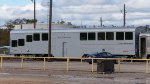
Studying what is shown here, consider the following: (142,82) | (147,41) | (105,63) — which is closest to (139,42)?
(147,41)

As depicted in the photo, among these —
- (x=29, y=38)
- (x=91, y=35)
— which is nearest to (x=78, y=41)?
(x=91, y=35)

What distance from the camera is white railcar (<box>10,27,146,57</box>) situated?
1998 inches

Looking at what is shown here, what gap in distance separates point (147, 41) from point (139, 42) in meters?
1.01

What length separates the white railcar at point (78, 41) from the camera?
5075cm

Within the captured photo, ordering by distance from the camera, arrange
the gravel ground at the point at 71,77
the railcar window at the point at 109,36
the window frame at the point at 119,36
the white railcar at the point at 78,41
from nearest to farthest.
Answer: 1. the gravel ground at the point at 71,77
2. the white railcar at the point at 78,41
3. the window frame at the point at 119,36
4. the railcar window at the point at 109,36

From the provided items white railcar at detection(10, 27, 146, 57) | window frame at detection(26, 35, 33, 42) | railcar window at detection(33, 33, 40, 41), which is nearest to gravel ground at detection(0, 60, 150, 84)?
white railcar at detection(10, 27, 146, 57)

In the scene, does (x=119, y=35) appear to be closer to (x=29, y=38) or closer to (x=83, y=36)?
(x=83, y=36)

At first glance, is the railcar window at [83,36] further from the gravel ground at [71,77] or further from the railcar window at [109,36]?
the gravel ground at [71,77]

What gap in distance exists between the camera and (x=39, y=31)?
55.6m

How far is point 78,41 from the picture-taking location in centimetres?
5334

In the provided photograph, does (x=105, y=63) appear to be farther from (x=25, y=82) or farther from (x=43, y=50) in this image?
(x=43, y=50)

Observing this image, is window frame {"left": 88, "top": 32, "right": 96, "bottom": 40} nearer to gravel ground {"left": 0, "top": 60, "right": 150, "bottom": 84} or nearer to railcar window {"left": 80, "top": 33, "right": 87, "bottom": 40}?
railcar window {"left": 80, "top": 33, "right": 87, "bottom": 40}

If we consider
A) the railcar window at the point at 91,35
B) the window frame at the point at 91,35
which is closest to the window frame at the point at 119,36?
the window frame at the point at 91,35

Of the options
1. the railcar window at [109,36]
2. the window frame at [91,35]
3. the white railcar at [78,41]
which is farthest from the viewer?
the window frame at [91,35]
